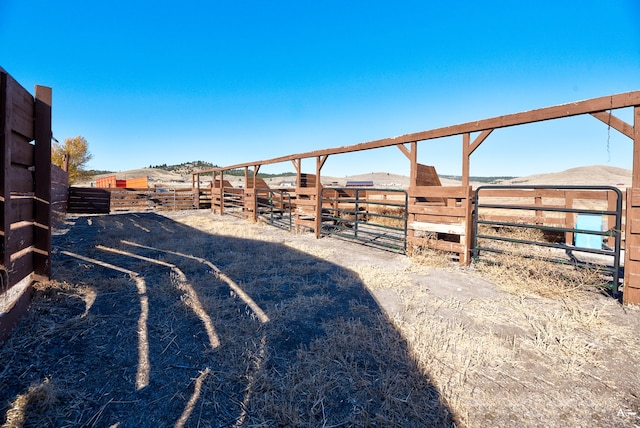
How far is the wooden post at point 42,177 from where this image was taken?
3127 mm

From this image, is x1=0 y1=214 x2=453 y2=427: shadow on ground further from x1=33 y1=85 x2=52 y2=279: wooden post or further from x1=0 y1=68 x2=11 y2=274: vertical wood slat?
x1=0 y1=68 x2=11 y2=274: vertical wood slat

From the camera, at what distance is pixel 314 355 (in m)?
2.20

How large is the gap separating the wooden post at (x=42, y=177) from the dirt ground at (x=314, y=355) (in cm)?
45

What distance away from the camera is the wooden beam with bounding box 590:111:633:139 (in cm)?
348

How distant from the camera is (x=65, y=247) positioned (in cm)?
592

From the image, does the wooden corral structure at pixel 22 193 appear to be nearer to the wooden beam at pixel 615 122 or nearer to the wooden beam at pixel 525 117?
the wooden beam at pixel 525 117

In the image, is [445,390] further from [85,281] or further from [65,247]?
[65,247]

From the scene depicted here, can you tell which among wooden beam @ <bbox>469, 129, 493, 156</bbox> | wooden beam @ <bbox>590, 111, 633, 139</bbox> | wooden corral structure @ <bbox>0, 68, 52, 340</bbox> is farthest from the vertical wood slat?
wooden beam @ <bbox>590, 111, 633, 139</bbox>

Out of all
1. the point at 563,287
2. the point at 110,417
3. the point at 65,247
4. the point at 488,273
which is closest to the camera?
the point at 110,417

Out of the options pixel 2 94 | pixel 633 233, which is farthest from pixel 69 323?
pixel 633 233

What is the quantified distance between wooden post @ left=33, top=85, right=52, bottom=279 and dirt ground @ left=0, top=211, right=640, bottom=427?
451 mm

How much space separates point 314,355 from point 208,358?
2.81 ft

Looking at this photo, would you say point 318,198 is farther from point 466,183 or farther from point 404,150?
point 466,183

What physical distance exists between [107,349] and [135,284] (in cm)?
174
